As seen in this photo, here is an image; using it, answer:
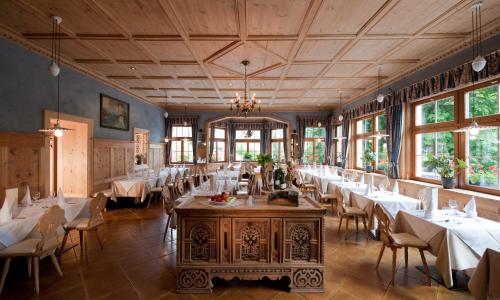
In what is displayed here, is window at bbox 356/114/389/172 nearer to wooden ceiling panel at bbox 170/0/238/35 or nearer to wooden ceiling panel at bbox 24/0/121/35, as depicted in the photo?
wooden ceiling panel at bbox 170/0/238/35

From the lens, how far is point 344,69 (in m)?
5.21

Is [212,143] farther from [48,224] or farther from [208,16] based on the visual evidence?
[48,224]

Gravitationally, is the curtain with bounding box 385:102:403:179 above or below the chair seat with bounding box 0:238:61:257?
above

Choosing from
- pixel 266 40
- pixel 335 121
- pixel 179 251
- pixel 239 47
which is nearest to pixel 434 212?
pixel 179 251

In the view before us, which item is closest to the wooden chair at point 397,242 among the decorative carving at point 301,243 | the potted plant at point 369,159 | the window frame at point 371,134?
the decorative carving at point 301,243

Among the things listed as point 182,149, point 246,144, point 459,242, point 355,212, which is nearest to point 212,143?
point 182,149

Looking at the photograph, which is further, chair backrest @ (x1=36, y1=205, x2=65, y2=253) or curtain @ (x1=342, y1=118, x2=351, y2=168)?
curtain @ (x1=342, y1=118, x2=351, y2=168)

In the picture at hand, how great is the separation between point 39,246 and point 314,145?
31.7 feet

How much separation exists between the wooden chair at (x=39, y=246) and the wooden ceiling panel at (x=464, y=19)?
5.69 meters

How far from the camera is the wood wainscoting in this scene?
348 cm

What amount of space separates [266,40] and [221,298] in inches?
146

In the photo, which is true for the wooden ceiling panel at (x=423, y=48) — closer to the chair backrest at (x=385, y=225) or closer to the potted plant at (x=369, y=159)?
the potted plant at (x=369, y=159)

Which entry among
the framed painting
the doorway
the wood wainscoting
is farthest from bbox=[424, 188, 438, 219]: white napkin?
the framed painting

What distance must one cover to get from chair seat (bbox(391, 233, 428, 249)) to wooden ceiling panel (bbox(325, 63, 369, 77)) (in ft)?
11.8
